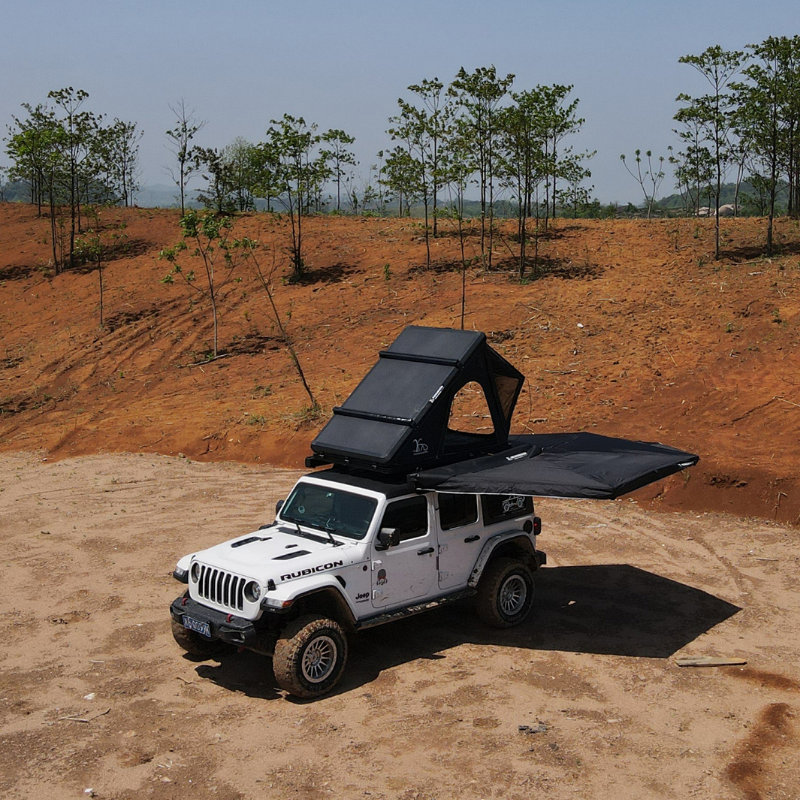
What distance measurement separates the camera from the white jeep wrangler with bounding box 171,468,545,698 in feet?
29.5

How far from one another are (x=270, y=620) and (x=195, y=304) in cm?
2571

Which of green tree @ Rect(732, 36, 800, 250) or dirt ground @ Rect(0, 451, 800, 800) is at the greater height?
green tree @ Rect(732, 36, 800, 250)

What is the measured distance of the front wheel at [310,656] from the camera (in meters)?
8.83

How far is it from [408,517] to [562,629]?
8.96 feet

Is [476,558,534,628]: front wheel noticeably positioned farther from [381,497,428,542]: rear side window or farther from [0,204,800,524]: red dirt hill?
[0,204,800,524]: red dirt hill

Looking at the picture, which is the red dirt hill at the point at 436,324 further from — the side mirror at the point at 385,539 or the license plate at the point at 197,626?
the license plate at the point at 197,626

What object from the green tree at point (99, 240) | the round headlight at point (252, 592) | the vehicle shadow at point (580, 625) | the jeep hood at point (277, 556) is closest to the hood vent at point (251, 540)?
the jeep hood at point (277, 556)

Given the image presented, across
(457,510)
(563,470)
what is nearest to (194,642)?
(457,510)

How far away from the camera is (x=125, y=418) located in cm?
2331

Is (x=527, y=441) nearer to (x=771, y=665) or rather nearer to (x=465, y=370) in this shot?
(x=465, y=370)

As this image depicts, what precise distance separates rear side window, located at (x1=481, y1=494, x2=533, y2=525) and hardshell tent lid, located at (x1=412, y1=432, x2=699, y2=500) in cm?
45

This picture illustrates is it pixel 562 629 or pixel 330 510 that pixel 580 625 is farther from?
pixel 330 510

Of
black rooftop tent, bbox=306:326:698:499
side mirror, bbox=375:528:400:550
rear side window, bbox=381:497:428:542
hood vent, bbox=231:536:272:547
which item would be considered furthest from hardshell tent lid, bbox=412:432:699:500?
hood vent, bbox=231:536:272:547

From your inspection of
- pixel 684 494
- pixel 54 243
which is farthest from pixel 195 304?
pixel 684 494
